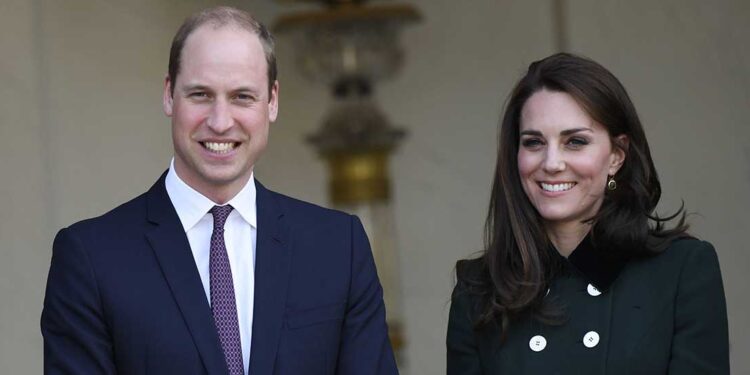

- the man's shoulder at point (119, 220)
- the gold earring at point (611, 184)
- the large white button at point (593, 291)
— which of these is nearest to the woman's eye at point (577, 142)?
the gold earring at point (611, 184)

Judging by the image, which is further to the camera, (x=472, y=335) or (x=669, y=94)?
(x=669, y=94)

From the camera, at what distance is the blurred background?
16.5 feet

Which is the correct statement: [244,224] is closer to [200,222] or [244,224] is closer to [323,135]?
[200,222]

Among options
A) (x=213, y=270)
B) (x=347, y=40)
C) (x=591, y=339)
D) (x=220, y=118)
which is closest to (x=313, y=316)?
(x=213, y=270)

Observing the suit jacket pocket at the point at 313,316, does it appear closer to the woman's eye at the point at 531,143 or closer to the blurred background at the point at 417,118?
the woman's eye at the point at 531,143

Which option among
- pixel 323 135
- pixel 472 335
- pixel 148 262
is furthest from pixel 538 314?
pixel 323 135

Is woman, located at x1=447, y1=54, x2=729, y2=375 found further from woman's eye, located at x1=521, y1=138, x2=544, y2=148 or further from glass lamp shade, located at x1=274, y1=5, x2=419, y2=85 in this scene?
glass lamp shade, located at x1=274, y1=5, x2=419, y2=85

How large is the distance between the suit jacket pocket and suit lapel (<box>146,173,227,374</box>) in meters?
0.17

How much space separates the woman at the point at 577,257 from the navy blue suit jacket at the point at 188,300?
432 mm

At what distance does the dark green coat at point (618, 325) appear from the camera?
332 cm

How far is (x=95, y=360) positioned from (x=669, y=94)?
11.5 feet

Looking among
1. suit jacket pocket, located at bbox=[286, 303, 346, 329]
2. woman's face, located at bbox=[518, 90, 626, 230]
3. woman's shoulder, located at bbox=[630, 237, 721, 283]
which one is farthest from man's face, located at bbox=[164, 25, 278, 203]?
woman's shoulder, located at bbox=[630, 237, 721, 283]

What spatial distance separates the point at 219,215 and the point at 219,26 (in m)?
0.39

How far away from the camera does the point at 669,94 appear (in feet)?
19.3
